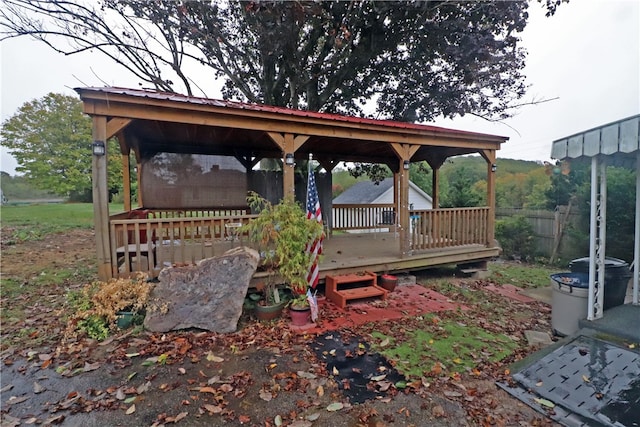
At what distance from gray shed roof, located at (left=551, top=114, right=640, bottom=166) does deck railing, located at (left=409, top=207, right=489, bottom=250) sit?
8.11 feet

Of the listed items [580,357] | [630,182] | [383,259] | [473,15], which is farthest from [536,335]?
[473,15]

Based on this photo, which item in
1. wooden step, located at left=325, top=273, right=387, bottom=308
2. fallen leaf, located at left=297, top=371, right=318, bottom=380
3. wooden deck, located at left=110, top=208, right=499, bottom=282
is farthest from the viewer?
wooden step, located at left=325, top=273, right=387, bottom=308

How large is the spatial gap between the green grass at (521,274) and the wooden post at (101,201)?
701cm

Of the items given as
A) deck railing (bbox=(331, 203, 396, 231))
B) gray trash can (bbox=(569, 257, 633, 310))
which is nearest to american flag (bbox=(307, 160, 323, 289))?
gray trash can (bbox=(569, 257, 633, 310))

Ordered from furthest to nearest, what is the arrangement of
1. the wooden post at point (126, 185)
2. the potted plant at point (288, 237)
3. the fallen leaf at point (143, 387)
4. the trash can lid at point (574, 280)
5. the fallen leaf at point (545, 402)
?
the wooden post at point (126, 185) → the potted plant at point (288, 237) → the trash can lid at point (574, 280) → the fallen leaf at point (143, 387) → the fallen leaf at point (545, 402)

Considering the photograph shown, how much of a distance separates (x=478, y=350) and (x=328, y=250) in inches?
146

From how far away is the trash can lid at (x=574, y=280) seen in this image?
3499 mm

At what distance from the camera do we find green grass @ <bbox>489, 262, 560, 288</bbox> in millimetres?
6215

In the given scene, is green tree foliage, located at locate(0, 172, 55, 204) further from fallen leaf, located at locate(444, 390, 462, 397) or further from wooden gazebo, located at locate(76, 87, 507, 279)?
fallen leaf, located at locate(444, 390, 462, 397)

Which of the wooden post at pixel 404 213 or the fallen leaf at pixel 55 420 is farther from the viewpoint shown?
the wooden post at pixel 404 213

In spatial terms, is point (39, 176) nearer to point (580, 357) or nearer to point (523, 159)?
point (580, 357)

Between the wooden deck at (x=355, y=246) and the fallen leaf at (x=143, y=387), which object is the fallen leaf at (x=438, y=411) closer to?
the fallen leaf at (x=143, y=387)

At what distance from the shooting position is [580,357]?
2.73 m

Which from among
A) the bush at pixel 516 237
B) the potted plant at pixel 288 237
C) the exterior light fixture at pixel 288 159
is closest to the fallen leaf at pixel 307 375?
the potted plant at pixel 288 237
